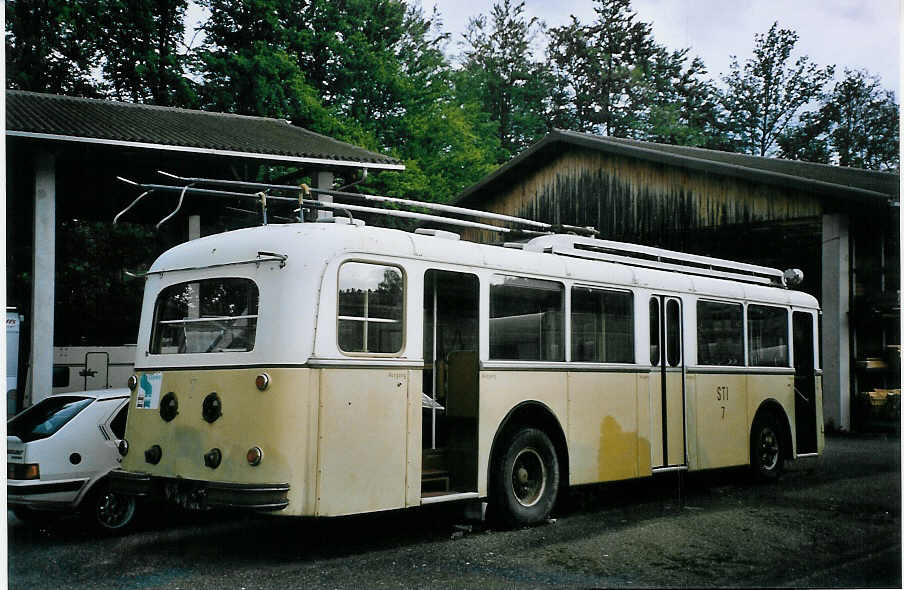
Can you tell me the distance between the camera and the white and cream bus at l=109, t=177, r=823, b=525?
7.44 meters

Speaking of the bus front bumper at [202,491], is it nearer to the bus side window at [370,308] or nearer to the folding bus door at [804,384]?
the bus side window at [370,308]

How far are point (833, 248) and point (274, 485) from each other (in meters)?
13.8

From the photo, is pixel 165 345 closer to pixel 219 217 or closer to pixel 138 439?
pixel 138 439

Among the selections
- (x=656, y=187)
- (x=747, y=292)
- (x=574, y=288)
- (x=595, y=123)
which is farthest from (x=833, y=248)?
(x=574, y=288)

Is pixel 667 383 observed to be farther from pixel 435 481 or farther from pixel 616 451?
pixel 435 481

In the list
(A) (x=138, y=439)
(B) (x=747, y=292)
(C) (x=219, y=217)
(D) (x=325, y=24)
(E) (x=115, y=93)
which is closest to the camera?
(A) (x=138, y=439)

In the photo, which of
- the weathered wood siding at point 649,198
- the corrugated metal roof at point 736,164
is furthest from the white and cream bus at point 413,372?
the weathered wood siding at point 649,198

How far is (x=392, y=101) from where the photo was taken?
52.4 feet

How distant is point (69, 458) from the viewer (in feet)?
27.7

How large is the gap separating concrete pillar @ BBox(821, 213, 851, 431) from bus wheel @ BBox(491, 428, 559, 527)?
9.71m

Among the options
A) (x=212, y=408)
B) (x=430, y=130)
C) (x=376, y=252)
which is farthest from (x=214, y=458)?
(x=430, y=130)

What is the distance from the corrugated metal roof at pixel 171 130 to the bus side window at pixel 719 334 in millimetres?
6009

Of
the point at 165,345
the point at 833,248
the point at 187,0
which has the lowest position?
the point at 165,345

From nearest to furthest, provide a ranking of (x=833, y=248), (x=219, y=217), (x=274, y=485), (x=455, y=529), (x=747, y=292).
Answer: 1. (x=274, y=485)
2. (x=455, y=529)
3. (x=747, y=292)
4. (x=833, y=248)
5. (x=219, y=217)
